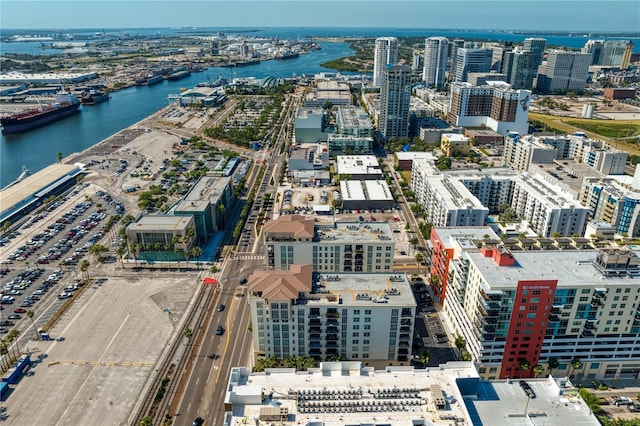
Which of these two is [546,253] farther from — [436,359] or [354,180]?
[354,180]

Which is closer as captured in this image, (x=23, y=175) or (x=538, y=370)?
(x=538, y=370)

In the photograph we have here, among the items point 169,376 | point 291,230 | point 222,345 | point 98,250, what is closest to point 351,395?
point 169,376

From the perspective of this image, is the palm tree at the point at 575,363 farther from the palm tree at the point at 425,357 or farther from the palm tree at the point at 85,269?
the palm tree at the point at 85,269

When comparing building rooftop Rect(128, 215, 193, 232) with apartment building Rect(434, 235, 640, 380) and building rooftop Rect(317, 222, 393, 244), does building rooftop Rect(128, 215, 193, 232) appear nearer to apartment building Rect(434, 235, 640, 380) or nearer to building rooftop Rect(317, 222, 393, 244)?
building rooftop Rect(317, 222, 393, 244)

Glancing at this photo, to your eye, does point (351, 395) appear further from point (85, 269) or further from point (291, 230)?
point (85, 269)

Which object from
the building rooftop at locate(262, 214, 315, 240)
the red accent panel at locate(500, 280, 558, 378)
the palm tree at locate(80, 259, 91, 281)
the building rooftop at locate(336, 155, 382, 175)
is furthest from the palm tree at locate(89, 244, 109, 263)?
the red accent panel at locate(500, 280, 558, 378)

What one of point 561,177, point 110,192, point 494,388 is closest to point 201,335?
point 494,388
